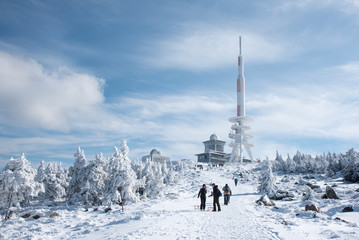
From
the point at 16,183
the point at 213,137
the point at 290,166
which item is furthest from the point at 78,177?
the point at 213,137

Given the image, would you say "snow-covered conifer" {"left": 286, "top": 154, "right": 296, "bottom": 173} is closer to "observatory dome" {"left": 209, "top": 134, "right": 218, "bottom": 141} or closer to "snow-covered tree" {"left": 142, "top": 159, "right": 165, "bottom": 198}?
"snow-covered tree" {"left": 142, "top": 159, "right": 165, "bottom": 198}

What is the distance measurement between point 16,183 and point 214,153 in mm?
90124

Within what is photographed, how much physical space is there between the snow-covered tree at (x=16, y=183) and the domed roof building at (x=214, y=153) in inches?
3405

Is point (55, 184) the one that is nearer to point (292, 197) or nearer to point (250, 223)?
point (292, 197)

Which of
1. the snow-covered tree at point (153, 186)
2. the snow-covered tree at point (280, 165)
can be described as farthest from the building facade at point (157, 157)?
the snow-covered tree at point (153, 186)

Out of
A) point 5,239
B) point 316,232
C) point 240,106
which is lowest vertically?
point 5,239

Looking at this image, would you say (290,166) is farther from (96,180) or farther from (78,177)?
(78,177)

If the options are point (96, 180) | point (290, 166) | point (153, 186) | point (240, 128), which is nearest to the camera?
point (96, 180)

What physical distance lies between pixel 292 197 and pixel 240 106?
243 feet

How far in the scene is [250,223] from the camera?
1153 centimetres

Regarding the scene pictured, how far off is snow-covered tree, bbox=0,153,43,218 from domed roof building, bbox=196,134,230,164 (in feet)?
284

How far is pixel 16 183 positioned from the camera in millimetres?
26250

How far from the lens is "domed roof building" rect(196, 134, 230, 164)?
110062mm

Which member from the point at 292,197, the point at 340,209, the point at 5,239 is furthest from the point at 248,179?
the point at 5,239
